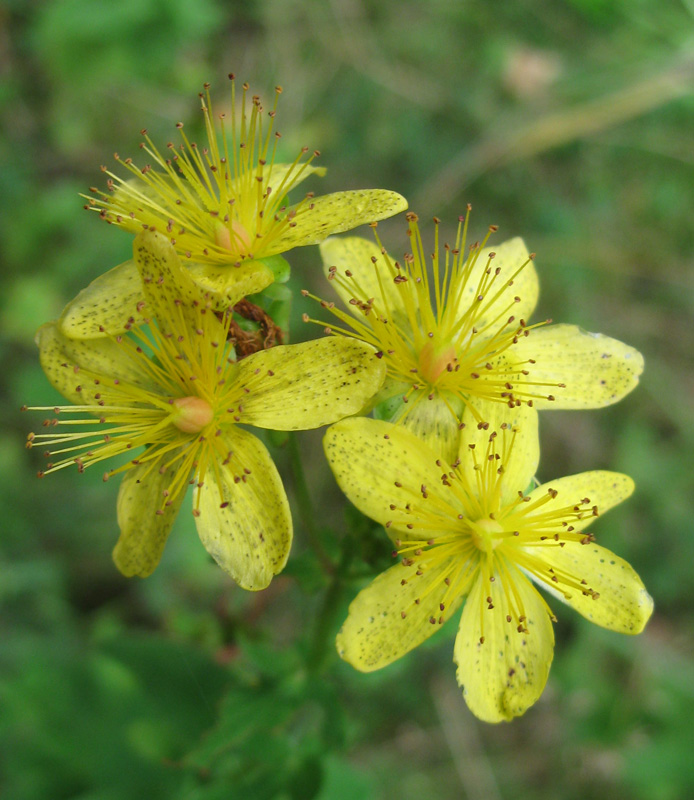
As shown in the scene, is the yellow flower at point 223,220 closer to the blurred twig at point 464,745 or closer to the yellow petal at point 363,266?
the yellow petal at point 363,266

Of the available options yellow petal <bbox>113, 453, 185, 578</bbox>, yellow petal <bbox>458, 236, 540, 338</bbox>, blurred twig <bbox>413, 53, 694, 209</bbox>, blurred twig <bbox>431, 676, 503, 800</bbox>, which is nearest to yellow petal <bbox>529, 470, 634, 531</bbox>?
yellow petal <bbox>458, 236, 540, 338</bbox>

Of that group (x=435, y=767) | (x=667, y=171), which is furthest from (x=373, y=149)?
(x=435, y=767)

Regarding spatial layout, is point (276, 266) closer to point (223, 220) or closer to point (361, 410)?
point (223, 220)

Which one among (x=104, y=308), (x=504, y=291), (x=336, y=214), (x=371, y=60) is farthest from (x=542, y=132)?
(x=104, y=308)

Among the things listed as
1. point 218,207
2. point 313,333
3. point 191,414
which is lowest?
point 313,333

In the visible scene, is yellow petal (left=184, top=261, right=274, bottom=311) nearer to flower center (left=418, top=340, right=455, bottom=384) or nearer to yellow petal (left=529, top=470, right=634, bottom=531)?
flower center (left=418, top=340, right=455, bottom=384)

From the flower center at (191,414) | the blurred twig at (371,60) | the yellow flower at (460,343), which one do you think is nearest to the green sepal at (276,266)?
the yellow flower at (460,343)

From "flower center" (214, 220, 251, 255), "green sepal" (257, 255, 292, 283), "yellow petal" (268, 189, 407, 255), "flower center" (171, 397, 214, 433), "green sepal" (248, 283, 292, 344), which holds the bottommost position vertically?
"flower center" (171, 397, 214, 433)
